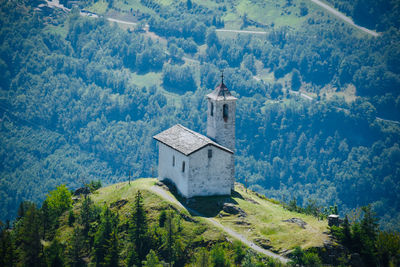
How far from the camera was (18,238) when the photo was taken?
261ft

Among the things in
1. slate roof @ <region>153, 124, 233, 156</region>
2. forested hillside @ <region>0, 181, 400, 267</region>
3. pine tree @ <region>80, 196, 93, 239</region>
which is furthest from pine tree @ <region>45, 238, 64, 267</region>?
slate roof @ <region>153, 124, 233, 156</region>

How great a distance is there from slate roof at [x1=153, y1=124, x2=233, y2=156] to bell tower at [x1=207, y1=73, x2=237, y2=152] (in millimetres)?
3004

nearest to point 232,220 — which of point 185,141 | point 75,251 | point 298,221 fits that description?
point 298,221

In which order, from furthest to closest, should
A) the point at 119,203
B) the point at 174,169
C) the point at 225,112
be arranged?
the point at 225,112
the point at 174,169
the point at 119,203

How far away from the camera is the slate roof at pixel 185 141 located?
81.6 meters

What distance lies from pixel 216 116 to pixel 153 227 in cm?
1990

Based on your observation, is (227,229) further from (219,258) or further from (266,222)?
(219,258)

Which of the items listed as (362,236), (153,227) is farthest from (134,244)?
(362,236)

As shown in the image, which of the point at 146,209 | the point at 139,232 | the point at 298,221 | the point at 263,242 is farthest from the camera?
the point at 146,209

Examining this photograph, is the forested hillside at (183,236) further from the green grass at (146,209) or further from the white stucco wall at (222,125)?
the white stucco wall at (222,125)

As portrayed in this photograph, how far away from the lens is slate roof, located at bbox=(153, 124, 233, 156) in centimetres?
8156

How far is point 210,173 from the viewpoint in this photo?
3243 inches

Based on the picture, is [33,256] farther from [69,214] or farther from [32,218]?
[69,214]

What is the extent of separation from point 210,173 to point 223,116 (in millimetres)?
9753
